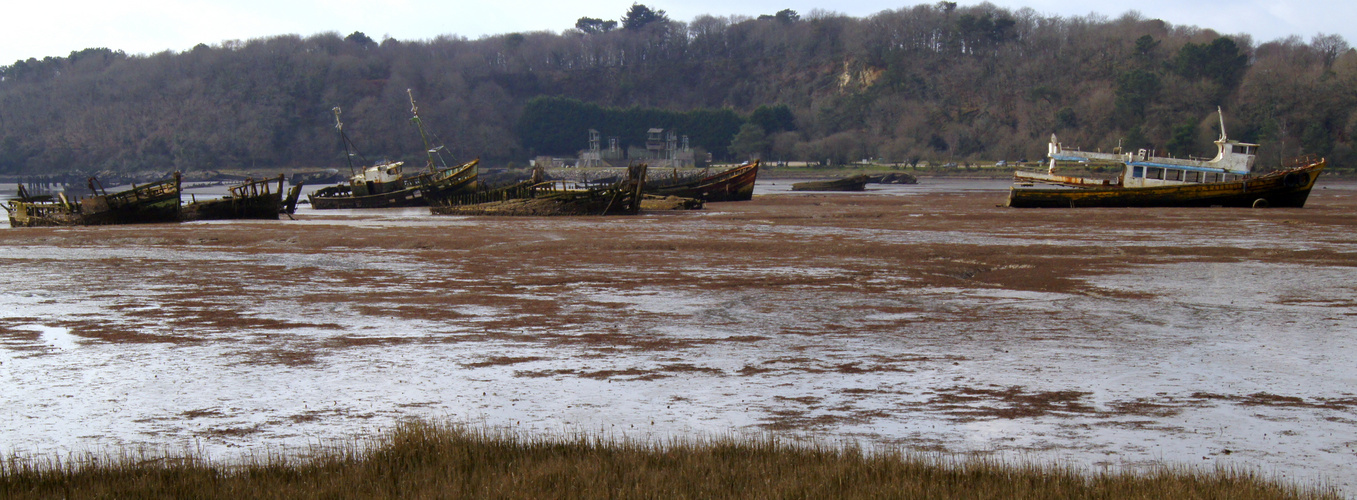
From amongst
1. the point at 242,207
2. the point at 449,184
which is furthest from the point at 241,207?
the point at 449,184

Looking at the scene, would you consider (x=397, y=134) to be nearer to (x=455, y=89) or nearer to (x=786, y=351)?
(x=455, y=89)

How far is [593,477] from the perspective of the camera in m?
6.43

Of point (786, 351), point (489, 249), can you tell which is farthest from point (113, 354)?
point (489, 249)

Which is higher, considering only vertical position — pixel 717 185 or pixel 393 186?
pixel 717 185

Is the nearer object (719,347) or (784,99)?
(719,347)

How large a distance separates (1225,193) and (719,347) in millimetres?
32959

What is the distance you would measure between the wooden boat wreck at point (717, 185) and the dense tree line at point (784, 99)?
56.0 m

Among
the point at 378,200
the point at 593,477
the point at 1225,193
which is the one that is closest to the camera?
the point at 593,477

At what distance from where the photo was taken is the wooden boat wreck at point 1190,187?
3853cm

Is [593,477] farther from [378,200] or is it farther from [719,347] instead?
[378,200]

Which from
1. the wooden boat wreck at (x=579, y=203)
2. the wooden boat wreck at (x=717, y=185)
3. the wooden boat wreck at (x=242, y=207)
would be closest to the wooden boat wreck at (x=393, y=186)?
the wooden boat wreck at (x=717, y=185)

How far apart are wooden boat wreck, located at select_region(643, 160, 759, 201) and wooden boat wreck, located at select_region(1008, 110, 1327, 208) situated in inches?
633

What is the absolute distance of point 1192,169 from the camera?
130 ft

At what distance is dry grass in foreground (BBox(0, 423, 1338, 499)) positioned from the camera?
609cm
